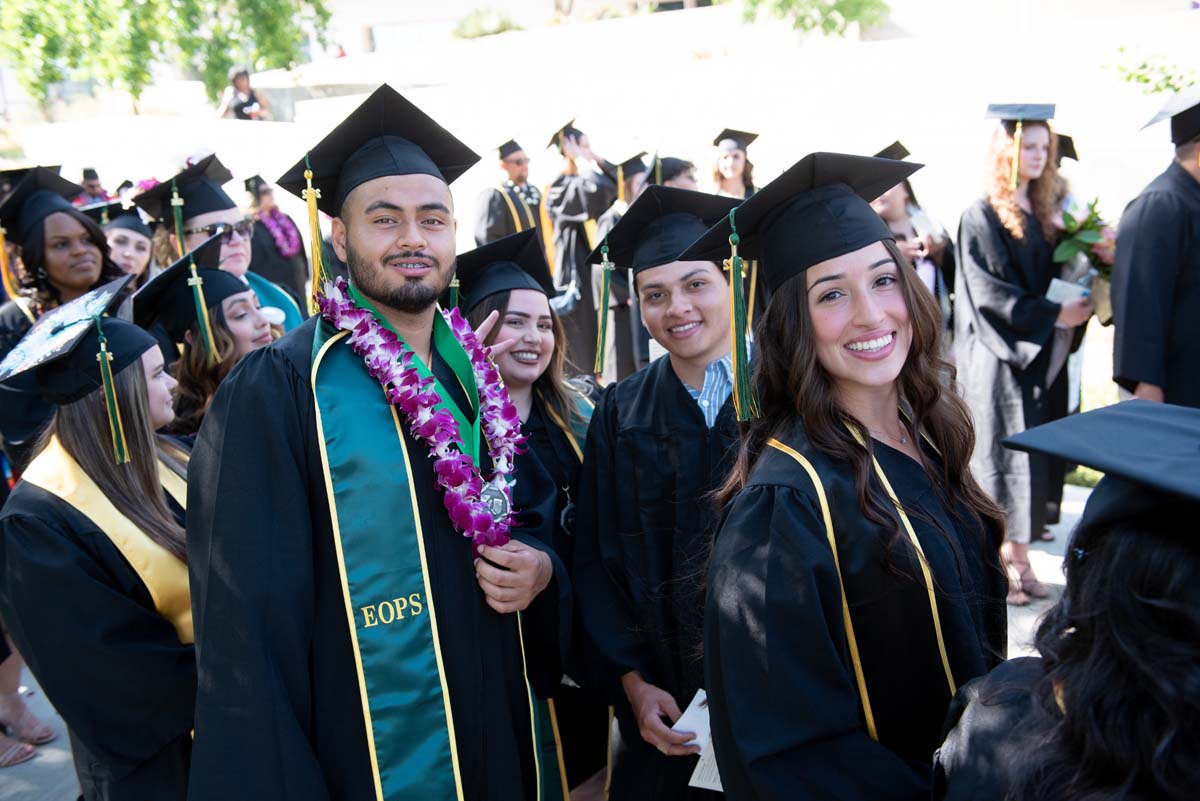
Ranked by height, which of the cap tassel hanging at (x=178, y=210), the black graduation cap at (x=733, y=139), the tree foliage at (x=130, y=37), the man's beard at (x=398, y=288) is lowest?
the man's beard at (x=398, y=288)

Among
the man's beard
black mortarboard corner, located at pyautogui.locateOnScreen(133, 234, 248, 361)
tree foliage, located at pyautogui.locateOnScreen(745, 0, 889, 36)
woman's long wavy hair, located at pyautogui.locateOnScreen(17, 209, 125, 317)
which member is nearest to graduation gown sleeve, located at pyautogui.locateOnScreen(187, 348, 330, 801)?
the man's beard

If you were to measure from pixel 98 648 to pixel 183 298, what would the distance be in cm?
173

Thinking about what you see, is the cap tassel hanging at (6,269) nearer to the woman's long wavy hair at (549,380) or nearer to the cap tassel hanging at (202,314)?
the cap tassel hanging at (202,314)

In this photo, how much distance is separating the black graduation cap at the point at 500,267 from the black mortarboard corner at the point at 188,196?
8.43ft

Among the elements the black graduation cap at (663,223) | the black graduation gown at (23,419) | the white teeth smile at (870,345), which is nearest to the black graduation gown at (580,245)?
the black graduation cap at (663,223)

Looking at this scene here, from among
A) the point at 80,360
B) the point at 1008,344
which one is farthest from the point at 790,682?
the point at 1008,344

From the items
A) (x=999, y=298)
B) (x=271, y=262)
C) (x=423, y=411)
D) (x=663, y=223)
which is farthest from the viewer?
(x=271, y=262)

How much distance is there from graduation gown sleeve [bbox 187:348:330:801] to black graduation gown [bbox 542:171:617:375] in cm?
708

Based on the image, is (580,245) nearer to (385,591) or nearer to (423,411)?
(423,411)

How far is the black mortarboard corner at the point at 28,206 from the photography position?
4.99m

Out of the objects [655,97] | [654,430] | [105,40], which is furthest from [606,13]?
[654,430]

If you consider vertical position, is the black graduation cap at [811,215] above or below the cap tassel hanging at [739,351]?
above

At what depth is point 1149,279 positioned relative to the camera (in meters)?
4.14

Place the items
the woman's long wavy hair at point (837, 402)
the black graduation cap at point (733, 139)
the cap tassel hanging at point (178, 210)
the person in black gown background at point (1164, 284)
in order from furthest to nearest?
the black graduation cap at point (733, 139)
the cap tassel hanging at point (178, 210)
the person in black gown background at point (1164, 284)
the woman's long wavy hair at point (837, 402)
